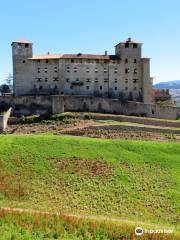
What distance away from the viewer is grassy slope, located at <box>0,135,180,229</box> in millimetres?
43562

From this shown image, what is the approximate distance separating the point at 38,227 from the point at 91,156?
20291 millimetres

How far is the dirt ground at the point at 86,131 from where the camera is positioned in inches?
2527

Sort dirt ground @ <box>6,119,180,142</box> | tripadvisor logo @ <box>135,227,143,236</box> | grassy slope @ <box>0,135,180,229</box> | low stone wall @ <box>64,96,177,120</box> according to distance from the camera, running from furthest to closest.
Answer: low stone wall @ <box>64,96,177,120</box>, dirt ground @ <box>6,119,180,142</box>, grassy slope @ <box>0,135,180,229</box>, tripadvisor logo @ <box>135,227,143,236</box>

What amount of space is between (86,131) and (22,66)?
22842 millimetres

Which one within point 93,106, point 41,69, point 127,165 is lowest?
point 127,165

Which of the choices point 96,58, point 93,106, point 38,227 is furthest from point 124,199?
point 96,58

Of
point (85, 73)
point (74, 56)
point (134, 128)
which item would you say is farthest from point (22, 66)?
point (134, 128)

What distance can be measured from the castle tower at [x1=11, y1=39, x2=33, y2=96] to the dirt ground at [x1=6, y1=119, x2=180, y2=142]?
46.3 ft

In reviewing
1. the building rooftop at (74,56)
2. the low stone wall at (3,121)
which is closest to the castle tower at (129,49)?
the building rooftop at (74,56)

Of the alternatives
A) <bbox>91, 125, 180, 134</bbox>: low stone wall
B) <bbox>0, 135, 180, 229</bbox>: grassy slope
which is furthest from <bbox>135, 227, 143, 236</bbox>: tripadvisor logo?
<bbox>91, 125, 180, 134</bbox>: low stone wall

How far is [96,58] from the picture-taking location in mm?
82688

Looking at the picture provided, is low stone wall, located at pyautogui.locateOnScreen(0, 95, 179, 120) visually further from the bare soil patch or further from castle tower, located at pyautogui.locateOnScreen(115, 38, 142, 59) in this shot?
the bare soil patch

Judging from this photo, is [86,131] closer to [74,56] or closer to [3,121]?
[3,121]

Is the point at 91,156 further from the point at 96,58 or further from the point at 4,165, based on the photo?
the point at 96,58
